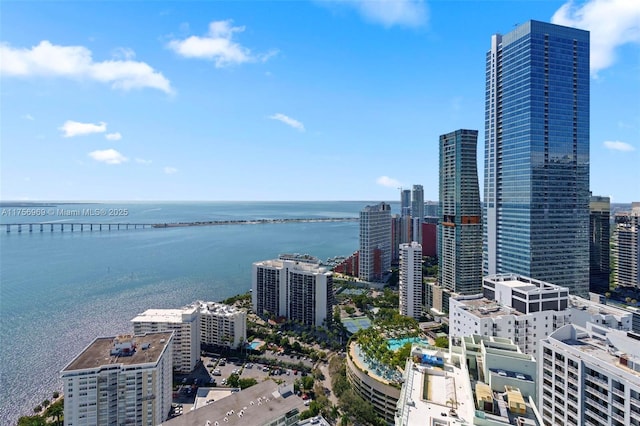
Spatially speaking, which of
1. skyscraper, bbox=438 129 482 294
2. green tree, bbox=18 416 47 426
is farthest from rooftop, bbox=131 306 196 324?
skyscraper, bbox=438 129 482 294

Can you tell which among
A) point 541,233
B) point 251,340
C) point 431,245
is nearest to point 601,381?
point 541,233

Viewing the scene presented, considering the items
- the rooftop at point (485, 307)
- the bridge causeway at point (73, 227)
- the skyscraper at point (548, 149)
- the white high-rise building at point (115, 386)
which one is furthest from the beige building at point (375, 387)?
the bridge causeway at point (73, 227)

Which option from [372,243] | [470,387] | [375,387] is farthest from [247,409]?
[372,243]

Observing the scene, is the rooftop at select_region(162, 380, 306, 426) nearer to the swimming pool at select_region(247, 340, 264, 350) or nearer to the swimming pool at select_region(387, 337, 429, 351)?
the swimming pool at select_region(387, 337, 429, 351)

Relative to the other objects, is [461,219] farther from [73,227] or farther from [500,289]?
[73,227]

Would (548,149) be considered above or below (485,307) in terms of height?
above

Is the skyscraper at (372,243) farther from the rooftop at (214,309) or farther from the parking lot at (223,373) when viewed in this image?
the parking lot at (223,373)
